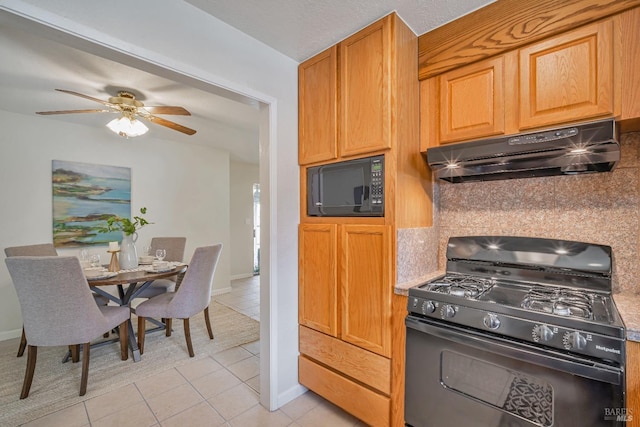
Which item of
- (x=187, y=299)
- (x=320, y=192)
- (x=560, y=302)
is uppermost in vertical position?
(x=320, y=192)

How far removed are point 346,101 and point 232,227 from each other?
171 inches

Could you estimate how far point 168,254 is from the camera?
11.4ft

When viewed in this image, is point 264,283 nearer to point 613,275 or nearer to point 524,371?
point 524,371

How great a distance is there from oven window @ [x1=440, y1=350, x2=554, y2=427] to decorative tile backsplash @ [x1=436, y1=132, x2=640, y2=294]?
66 cm

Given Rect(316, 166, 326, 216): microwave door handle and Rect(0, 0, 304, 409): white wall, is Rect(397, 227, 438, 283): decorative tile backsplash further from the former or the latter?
Rect(0, 0, 304, 409): white wall

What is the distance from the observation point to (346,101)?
66.9 inches

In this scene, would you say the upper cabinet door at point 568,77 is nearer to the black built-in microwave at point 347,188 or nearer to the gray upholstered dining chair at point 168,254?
the black built-in microwave at point 347,188

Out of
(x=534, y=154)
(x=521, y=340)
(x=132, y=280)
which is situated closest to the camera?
(x=521, y=340)

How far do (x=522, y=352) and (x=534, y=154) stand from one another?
88 centimetres

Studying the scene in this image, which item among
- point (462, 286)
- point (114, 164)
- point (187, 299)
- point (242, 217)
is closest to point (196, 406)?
point (187, 299)

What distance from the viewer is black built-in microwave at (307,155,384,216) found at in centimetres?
157

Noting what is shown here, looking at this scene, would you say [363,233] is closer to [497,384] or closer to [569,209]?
[497,384]

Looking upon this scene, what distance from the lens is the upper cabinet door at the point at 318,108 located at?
1.77 metres

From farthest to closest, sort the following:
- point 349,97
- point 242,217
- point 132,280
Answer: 1. point 242,217
2. point 132,280
3. point 349,97
